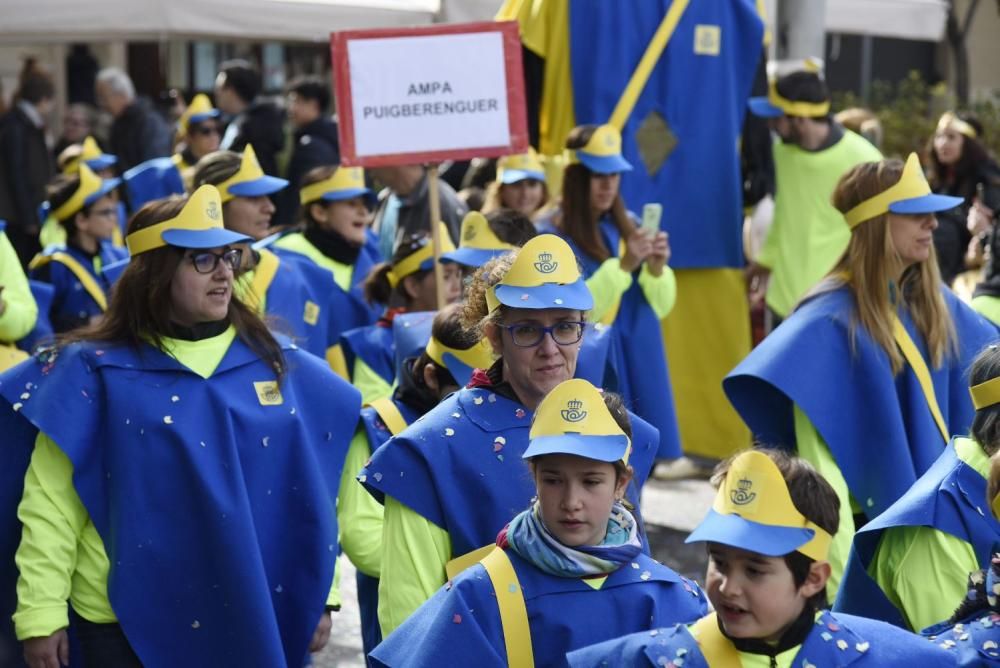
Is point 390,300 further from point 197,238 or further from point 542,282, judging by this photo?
point 542,282

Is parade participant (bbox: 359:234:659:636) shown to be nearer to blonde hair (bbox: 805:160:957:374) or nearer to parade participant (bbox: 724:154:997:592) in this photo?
parade participant (bbox: 724:154:997:592)

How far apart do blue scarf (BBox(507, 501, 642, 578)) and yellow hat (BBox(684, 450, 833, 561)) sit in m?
0.48

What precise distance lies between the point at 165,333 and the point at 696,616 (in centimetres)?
195

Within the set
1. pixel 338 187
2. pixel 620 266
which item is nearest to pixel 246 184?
pixel 338 187

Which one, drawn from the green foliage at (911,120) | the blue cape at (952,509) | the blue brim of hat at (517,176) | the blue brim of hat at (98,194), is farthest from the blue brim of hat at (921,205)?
the green foliage at (911,120)

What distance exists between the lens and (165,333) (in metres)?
5.31

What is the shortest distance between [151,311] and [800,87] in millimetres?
5519

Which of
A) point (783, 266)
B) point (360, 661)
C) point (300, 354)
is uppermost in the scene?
point (300, 354)

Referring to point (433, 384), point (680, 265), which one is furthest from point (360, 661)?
point (680, 265)

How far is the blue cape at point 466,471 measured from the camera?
459 centimetres

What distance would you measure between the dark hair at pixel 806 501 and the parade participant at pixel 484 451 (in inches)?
36.2

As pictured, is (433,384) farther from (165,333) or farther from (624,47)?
(624,47)

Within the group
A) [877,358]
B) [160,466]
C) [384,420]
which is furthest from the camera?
[877,358]

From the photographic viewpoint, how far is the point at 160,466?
5.22 meters
